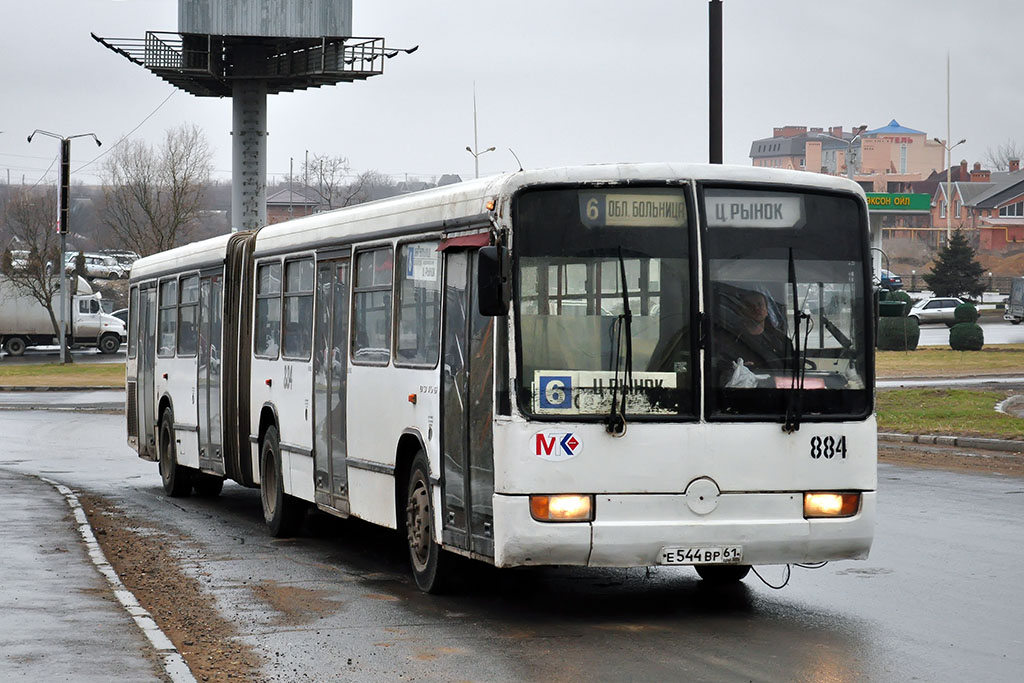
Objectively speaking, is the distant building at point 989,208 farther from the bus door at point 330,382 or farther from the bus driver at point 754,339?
the bus driver at point 754,339

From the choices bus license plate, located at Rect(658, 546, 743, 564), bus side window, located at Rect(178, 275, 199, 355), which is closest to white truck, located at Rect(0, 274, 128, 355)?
bus side window, located at Rect(178, 275, 199, 355)

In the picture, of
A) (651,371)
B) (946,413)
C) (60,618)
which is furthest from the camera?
(946,413)

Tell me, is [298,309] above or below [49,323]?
below

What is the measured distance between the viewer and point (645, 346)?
935cm

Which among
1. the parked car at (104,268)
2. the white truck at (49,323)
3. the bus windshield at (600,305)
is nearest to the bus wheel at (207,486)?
the bus windshield at (600,305)

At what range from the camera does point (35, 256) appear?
69.5 m

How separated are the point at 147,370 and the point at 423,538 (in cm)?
1062

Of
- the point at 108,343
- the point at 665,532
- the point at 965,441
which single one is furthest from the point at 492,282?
the point at 108,343

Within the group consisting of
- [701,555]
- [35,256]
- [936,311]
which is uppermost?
[35,256]

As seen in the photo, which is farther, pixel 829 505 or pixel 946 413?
pixel 946 413

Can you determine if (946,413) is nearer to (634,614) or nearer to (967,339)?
(634,614)

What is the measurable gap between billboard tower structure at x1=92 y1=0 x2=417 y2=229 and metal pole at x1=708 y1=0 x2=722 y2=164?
4265cm

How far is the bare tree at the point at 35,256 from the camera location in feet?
224

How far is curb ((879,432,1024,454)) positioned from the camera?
905 inches
